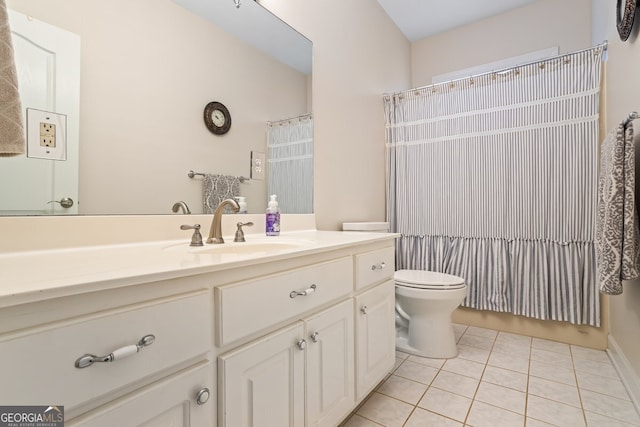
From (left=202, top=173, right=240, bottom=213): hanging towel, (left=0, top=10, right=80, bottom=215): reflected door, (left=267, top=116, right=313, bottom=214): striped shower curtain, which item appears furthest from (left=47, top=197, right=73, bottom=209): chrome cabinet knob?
(left=267, top=116, right=313, bottom=214): striped shower curtain

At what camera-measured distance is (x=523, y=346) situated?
6.39ft

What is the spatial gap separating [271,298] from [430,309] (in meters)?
1.28

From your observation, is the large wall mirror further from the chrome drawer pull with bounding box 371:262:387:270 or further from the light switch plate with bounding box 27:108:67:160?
the chrome drawer pull with bounding box 371:262:387:270

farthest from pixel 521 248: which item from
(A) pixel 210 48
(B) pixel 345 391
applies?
(A) pixel 210 48

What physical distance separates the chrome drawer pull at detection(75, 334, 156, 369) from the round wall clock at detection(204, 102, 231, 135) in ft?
3.11

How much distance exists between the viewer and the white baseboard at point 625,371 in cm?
133

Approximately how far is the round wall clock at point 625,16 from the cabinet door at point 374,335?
61.8 inches

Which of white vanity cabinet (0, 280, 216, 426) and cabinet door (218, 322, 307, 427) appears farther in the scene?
cabinet door (218, 322, 307, 427)

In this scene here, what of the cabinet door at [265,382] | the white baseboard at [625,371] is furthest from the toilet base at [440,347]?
the cabinet door at [265,382]

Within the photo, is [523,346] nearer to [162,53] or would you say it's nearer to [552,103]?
[552,103]

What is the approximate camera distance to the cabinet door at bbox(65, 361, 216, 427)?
52 centimetres

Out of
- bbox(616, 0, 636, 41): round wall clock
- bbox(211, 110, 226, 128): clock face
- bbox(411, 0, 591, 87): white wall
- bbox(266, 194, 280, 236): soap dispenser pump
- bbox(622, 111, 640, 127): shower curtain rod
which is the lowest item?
bbox(266, 194, 280, 236): soap dispenser pump

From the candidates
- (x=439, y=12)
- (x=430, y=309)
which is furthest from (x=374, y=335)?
(x=439, y=12)

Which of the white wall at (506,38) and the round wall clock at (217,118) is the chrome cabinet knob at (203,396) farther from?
the white wall at (506,38)
